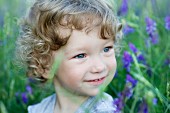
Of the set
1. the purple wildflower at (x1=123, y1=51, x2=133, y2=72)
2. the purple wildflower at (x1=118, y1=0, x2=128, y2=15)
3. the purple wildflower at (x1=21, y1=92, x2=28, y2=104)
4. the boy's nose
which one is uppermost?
the purple wildflower at (x1=118, y1=0, x2=128, y2=15)

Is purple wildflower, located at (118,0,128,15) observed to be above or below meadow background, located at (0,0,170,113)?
above

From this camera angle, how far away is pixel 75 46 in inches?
78.2

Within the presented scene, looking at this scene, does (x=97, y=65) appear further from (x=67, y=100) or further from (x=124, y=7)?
(x=124, y=7)

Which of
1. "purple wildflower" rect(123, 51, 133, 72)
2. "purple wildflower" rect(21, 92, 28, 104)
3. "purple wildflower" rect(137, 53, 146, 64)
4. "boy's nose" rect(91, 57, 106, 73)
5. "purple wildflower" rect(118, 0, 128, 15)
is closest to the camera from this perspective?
"boy's nose" rect(91, 57, 106, 73)

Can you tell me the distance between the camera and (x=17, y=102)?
9.73 feet

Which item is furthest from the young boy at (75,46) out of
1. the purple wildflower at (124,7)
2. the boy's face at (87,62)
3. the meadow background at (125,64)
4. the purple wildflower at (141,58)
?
the purple wildflower at (124,7)

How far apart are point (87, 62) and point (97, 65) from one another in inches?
1.8

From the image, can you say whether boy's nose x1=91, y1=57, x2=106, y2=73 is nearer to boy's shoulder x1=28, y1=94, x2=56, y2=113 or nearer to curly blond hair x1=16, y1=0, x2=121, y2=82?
curly blond hair x1=16, y1=0, x2=121, y2=82

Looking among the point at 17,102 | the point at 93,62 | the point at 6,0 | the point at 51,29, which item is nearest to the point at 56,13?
the point at 51,29

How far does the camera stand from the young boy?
198 centimetres

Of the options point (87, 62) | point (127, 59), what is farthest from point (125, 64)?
point (87, 62)

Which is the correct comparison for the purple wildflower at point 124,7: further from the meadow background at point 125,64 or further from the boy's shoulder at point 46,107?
the boy's shoulder at point 46,107

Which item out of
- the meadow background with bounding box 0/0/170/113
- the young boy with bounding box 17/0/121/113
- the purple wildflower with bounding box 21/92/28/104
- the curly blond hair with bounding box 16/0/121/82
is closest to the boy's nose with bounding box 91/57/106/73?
the young boy with bounding box 17/0/121/113

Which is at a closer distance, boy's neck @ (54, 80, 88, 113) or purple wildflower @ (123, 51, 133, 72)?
boy's neck @ (54, 80, 88, 113)
